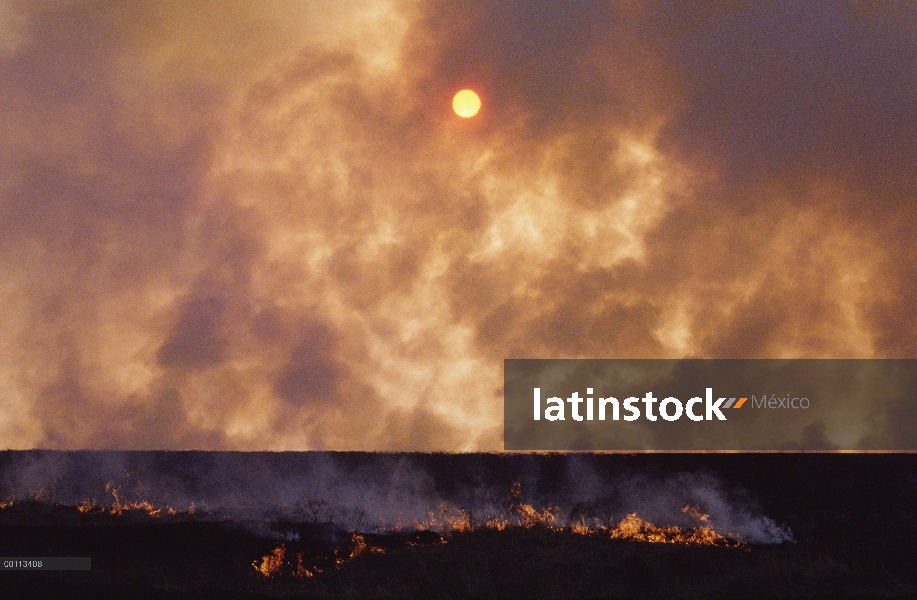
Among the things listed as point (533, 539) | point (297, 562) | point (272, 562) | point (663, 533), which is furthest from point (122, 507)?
point (663, 533)

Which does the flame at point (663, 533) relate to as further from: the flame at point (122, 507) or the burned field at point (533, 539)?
the flame at point (122, 507)

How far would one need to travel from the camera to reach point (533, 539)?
66.5 feet

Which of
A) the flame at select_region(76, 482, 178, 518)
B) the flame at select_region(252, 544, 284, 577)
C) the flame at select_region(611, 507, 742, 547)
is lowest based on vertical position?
the flame at select_region(252, 544, 284, 577)

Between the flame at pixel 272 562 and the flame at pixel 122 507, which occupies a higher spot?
the flame at pixel 122 507

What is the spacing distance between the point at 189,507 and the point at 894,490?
31.4m

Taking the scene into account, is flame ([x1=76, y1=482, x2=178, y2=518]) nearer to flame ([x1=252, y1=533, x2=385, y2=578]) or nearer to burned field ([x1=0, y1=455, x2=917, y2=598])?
burned field ([x1=0, y1=455, x2=917, y2=598])

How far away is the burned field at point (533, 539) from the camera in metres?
16.7

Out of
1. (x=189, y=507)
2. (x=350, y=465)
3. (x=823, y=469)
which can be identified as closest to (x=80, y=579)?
(x=189, y=507)

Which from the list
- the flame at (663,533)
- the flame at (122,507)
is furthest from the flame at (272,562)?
the flame at (663,533)

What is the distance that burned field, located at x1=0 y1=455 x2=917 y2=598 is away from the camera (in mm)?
16703

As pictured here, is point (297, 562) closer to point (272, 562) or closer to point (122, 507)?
point (272, 562)

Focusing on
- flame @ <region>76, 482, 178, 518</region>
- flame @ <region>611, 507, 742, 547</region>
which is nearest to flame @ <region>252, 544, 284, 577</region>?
flame @ <region>76, 482, 178, 518</region>

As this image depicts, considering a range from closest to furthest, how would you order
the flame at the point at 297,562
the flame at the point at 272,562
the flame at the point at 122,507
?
1. the flame at the point at 297,562
2. the flame at the point at 272,562
3. the flame at the point at 122,507

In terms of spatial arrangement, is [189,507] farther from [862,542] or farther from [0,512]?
[862,542]
